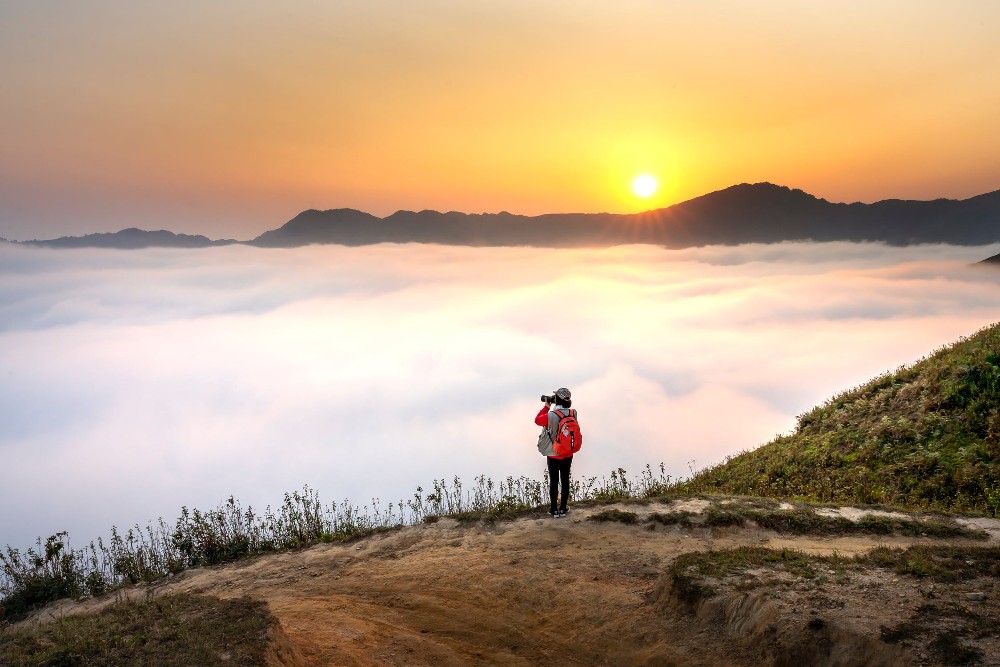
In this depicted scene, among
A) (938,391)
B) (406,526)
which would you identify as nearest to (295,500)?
(406,526)

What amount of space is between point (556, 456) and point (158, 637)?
7.29 metres

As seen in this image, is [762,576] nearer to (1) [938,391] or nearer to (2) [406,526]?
(2) [406,526]

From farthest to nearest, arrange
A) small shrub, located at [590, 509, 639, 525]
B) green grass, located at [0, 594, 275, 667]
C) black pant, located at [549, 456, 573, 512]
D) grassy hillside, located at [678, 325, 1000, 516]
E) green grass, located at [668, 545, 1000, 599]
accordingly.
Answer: grassy hillside, located at [678, 325, 1000, 516] → black pant, located at [549, 456, 573, 512] → small shrub, located at [590, 509, 639, 525] → green grass, located at [668, 545, 1000, 599] → green grass, located at [0, 594, 275, 667]

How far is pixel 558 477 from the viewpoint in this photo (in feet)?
44.9

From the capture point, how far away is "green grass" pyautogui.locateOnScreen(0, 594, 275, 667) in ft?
24.8

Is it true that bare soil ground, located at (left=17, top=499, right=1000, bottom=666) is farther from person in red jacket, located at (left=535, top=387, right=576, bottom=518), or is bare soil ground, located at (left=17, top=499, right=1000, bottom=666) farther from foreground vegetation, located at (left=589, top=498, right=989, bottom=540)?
person in red jacket, located at (left=535, top=387, right=576, bottom=518)

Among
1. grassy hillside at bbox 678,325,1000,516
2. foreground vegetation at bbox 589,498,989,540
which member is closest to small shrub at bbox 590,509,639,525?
foreground vegetation at bbox 589,498,989,540

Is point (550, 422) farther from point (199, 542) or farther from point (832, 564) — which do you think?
point (199, 542)

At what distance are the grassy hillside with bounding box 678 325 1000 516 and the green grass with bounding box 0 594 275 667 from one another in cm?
1287

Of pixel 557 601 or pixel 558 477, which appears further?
pixel 558 477

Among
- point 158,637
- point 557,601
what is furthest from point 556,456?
point 158,637

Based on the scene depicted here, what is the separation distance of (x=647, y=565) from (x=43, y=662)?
8096 mm

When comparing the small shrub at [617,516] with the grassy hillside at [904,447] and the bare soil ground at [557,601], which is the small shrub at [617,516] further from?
the grassy hillside at [904,447]

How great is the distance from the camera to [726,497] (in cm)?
1466
